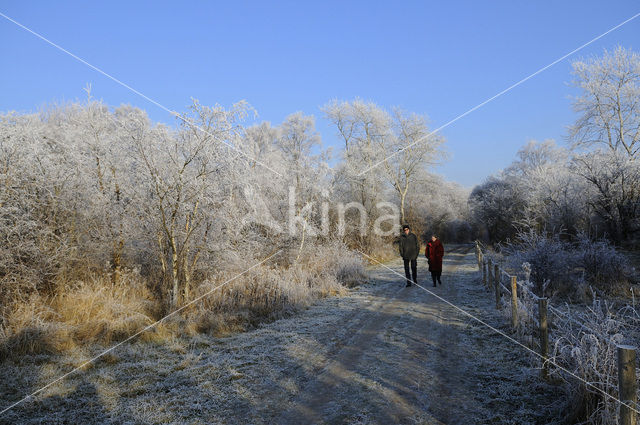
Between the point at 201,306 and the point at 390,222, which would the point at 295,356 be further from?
the point at 390,222

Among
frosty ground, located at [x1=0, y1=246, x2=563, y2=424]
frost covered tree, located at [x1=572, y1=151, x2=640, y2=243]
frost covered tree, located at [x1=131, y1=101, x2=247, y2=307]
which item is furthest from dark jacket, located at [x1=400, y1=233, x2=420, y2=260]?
frost covered tree, located at [x1=572, y1=151, x2=640, y2=243]

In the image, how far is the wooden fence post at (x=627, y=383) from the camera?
265cm

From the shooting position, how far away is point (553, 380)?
14.1 feet

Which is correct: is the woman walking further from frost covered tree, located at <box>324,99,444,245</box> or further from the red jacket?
frost covered tree, located at <box>324,99,444,245</box>

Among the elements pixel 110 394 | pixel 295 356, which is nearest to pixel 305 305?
pixel 295 356

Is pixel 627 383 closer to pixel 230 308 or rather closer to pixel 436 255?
pixel 230 308

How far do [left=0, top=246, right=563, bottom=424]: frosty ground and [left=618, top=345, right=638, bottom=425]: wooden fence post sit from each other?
99cm

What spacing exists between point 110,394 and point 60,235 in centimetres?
532

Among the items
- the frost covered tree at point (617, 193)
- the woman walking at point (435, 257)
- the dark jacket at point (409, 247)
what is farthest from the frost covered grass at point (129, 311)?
the frost covered tree at point (617, 193)

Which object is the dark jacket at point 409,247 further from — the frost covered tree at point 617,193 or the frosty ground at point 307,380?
the frost covered tree at point 617,193

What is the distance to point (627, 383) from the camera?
2.69 meters

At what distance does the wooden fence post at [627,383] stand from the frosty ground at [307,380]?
3.26 ft

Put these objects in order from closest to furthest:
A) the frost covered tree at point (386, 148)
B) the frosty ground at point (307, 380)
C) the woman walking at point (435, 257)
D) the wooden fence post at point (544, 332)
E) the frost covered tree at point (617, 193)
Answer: the frosty ground at point (307, 380)
the wooden fence post at point (544, 332)
the woman walking at point (435, 257)
the frost covered tree at point (617, 193)
the frost covered tree at point (386, 148)

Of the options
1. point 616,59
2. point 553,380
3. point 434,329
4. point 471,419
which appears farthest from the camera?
point 616,59
